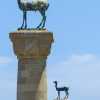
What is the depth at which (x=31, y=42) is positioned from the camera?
31859 mm

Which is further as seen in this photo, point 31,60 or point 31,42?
point 31,60

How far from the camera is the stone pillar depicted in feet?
104

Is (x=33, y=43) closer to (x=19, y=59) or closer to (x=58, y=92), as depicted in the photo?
(x=19, y=59)

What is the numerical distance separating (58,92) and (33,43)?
22594 millimetres

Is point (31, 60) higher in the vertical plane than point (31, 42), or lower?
lower

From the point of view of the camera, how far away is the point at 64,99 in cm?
5212

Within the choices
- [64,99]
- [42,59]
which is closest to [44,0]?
[42,59]

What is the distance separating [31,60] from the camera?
32062 millimetres

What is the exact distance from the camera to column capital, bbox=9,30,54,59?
3181 centimetres

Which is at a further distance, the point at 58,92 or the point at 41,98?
the point at 58,92

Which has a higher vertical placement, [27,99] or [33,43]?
[33,43]

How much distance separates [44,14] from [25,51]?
193 cm

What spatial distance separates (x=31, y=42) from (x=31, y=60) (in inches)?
30.1

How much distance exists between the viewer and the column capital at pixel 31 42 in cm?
3181
